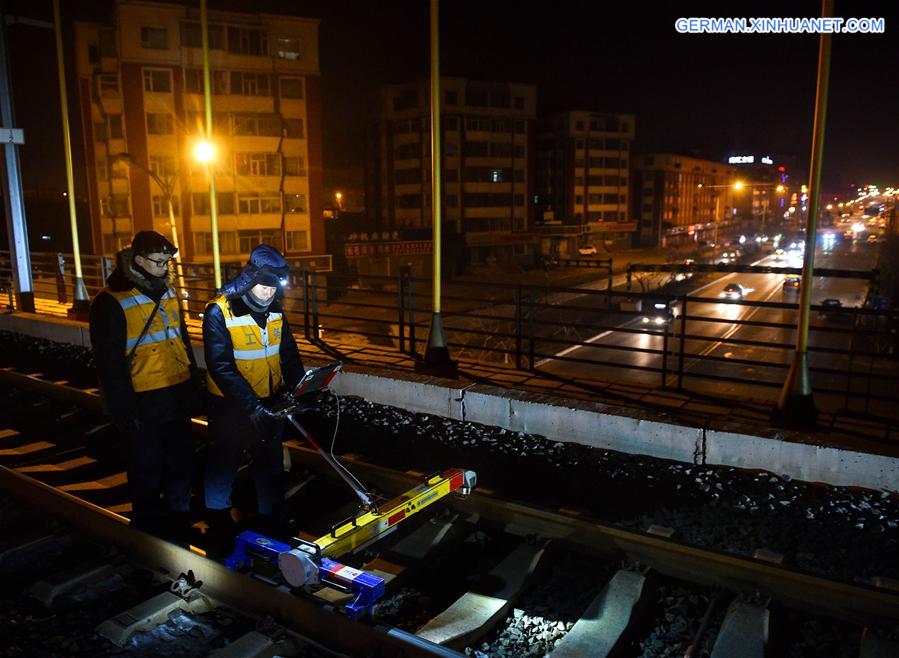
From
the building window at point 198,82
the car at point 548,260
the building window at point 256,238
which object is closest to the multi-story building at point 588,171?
the car at point 548,260

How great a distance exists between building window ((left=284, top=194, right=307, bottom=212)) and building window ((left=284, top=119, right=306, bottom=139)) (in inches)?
176

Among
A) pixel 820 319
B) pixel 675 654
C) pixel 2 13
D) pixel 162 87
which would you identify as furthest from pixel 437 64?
pixel 162 87

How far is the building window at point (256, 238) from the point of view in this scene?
165 ft

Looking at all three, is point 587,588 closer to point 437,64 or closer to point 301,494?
point 301,494

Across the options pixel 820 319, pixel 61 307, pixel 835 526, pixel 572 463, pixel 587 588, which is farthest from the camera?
pixel 820 319

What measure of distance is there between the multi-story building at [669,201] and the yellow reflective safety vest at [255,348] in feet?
323

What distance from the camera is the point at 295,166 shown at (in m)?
52.5

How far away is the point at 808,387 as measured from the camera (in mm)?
7008

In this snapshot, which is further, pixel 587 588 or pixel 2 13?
pixel 2 13

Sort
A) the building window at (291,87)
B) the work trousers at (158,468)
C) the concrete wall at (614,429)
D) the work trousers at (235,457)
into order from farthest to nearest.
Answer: the building window at (291,87) → the concrete wall at (614,429) → the work trousers at (158,468) → the work trousers at (235,457)

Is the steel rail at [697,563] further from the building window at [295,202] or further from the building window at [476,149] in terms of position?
the building window at [476,149]

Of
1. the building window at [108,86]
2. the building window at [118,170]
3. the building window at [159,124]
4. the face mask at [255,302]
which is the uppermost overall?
the building window at [108,86]

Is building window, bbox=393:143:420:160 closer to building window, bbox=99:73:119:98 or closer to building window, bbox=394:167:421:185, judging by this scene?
building window, bbox=394:167:421:185

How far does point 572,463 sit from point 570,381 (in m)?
2.63
